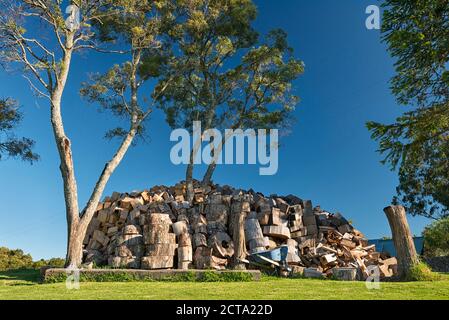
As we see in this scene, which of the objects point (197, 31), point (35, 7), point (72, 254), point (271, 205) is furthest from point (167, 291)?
point (197, 31)

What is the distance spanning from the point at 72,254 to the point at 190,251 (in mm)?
3736

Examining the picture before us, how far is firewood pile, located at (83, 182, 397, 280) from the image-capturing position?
1255 centimetres

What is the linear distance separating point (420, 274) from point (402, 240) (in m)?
1.01

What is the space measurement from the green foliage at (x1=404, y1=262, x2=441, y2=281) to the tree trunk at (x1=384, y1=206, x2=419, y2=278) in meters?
0.10

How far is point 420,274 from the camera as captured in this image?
10680 mm

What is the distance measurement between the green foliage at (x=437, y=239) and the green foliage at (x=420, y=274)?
50.7 ft

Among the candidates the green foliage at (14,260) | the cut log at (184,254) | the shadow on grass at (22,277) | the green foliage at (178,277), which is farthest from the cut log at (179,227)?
the green foliage at (14,260)

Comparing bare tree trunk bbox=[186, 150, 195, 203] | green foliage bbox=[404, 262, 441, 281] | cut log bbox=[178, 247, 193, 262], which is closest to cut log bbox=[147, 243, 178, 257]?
cut log bbox=[178, 247, 193, 262]

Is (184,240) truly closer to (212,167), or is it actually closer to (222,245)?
(222,245)

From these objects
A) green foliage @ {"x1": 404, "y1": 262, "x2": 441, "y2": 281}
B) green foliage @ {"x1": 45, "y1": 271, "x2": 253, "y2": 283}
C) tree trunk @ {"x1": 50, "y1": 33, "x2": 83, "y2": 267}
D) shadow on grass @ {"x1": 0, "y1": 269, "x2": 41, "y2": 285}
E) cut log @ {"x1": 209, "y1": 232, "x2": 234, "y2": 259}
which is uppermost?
tree trunk @ {"x1": 50, "y1": 33, "x2": 83, "y2": 267}

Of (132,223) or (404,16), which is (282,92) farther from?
(132,223)

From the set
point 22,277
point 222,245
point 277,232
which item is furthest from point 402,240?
point 22,277

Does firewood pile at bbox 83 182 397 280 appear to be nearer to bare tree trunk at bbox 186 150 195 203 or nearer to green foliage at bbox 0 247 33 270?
bare tree trunk at bbox 186 150 195 203
